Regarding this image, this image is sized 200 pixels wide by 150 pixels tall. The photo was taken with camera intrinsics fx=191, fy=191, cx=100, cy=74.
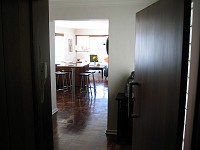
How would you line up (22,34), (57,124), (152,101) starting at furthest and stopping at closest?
(57,124), (152,101), (22,34)

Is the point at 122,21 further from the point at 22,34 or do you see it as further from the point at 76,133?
the point at 22,34

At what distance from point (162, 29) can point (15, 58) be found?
2.84ft

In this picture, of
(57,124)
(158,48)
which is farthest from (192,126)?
(57,124)

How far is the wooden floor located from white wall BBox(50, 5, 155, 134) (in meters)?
0.38

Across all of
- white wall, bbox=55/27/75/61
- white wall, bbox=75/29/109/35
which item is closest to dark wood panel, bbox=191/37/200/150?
white wall, bbox=55/27/75/61

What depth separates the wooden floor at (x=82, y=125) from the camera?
10.4 ft

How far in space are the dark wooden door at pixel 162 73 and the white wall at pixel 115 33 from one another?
1.65 metres

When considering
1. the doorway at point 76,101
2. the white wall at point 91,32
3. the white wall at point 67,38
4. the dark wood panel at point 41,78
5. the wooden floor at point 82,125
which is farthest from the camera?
the white wall at point 91,32

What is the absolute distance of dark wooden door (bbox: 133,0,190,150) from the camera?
3.06 feet

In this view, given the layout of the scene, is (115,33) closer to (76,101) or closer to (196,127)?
(196,127)

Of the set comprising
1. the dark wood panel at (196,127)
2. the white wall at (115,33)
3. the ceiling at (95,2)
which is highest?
the ceiling at (95,2)

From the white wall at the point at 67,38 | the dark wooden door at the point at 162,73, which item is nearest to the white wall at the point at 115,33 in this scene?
the dark wooden door at the point at 162,73

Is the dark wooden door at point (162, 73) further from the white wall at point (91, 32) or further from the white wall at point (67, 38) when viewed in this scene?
the white wall at point (91, 32)

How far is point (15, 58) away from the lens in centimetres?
101
